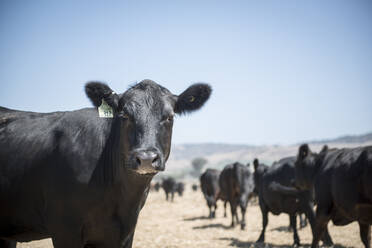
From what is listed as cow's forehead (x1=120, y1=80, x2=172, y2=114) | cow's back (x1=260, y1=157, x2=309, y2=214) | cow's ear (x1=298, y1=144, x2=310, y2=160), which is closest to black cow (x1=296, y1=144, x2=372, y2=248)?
cow's ear (x1=298, y1=144, x2=310, y2=160)

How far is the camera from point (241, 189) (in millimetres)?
15352

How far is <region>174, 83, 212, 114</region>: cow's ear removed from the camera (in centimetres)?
434

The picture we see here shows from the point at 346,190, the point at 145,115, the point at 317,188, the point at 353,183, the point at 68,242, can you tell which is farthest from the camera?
the point at 317,188

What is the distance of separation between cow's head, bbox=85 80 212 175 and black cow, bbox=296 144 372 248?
4267mm

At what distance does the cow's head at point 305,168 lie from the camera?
975cm

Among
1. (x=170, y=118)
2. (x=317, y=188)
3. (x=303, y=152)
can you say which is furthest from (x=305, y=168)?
(x=170, y=118)

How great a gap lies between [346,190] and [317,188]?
3.46 ft

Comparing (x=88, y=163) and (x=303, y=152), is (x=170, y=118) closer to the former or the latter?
(x=88, y=163)

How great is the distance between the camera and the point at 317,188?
→ 7746 millimetres

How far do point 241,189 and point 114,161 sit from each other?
1228 centimetres

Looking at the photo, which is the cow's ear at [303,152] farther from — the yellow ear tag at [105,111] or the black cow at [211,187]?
the black cow at [211,187]

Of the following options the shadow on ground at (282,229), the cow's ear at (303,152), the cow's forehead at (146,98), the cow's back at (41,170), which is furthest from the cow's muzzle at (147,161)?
the shadow on ground at (282,229)

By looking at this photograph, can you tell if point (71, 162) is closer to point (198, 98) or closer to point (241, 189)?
point (198, 98)

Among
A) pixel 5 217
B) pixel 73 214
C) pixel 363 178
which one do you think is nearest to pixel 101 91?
pixel 73 214
